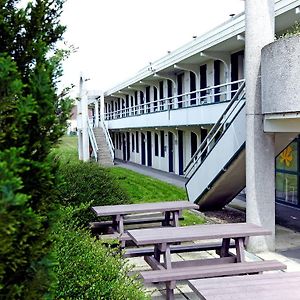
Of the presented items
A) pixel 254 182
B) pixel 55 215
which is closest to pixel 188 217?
pixel 254 182

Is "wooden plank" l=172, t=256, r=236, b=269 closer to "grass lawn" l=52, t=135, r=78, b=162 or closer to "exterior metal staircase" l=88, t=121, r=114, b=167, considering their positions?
"grass lawn" l=52, t=135, r=78, b=162

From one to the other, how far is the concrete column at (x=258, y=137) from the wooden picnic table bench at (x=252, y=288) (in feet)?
14.5

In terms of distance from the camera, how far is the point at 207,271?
6.61 m

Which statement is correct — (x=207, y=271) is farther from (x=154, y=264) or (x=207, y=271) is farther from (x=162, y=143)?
(x=162, y=143)

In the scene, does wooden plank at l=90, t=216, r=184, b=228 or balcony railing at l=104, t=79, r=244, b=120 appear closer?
wooden plank at l=90, t=216, r=184, b=228

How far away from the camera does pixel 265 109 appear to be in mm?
8961

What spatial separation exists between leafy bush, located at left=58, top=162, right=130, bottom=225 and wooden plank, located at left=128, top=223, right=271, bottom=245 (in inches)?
157

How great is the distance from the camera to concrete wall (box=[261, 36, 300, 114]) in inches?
312

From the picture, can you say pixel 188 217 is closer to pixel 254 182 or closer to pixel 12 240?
pixel 254 182

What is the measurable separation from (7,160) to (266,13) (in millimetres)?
8245

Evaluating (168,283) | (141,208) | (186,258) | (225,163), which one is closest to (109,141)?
(225,163)

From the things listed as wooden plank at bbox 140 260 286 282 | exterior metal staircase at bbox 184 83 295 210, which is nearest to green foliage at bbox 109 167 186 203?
exterior metal staircase at bbox 184 83 295 210

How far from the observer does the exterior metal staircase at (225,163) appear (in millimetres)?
10734

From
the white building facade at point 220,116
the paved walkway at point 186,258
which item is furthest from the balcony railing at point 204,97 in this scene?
the paved walkway at point 186,258
